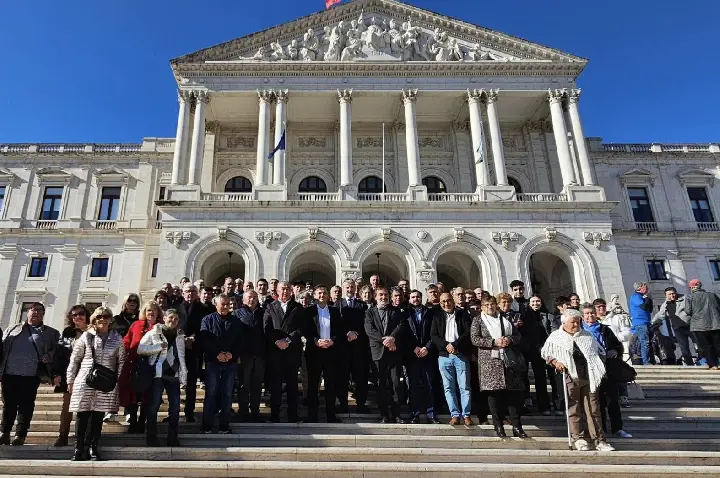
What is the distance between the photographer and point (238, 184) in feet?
95.7

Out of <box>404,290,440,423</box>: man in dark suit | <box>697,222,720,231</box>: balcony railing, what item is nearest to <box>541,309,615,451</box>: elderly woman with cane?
<box>404,290,440,423</box>: man in dark suit

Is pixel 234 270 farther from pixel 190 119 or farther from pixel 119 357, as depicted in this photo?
pixel 119 357

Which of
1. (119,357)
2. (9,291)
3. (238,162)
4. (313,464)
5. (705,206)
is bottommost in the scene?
(313,464)

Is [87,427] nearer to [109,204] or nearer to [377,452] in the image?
[377,452]

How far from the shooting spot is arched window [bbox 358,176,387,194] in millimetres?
28938

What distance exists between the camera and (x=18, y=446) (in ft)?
24.5

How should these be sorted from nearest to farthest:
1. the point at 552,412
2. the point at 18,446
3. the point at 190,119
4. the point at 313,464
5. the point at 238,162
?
1. the point at 313,464
2. the point at 18,446
3. the point at 552,412
4. the point at 190,119
5. the point at 238,162

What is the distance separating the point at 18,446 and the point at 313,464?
446 centimetres

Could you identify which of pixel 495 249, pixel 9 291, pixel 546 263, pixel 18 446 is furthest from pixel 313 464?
pixel 9 291

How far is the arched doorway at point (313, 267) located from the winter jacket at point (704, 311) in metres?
14.3

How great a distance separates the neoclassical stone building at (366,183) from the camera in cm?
2314

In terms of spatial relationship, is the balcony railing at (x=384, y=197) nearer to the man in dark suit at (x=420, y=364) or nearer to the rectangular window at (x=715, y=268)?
the man in dark suit at (x=420, y=364)

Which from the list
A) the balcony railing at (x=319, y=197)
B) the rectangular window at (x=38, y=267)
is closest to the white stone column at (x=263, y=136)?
the balcony railing at (x=319, y=197)

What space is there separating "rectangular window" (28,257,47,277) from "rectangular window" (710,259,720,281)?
3675 cm
